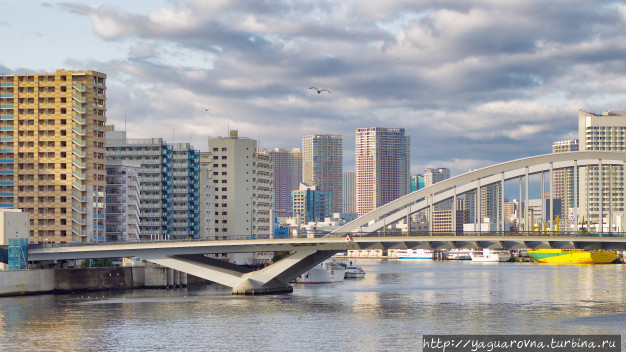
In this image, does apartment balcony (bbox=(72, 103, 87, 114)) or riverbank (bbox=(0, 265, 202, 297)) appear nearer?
riverbank (bbox=(0, 265, 202, 297))

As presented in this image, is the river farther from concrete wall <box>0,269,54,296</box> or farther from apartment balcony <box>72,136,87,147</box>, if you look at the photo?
apartment balcony <box>72,136,87,147</box>

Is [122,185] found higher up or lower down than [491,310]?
higher up

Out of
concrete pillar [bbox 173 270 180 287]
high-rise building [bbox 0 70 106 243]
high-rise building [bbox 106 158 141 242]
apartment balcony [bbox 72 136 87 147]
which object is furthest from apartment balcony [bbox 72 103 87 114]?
concrete pillar [bbox 173 270 180 287]

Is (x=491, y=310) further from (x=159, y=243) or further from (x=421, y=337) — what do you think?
(x=159, y=243)

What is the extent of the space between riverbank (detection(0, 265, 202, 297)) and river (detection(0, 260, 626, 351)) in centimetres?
329

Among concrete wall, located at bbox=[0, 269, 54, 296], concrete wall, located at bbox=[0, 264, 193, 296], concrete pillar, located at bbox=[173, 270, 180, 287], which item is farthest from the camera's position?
concrete pillar, located at bbox=[173, 270, 180, 287]

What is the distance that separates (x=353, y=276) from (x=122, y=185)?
1680 inches

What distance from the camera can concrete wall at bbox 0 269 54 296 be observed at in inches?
4683

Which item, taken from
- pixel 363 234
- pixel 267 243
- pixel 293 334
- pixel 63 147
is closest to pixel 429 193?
pixel 363 234

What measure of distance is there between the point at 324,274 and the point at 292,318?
71.1 meters

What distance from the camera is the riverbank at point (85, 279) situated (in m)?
121

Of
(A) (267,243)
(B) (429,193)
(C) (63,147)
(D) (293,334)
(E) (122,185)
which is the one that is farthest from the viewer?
(E) (122,185)

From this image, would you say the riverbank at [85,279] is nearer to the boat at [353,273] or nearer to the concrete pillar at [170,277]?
the concrete pillar at [170,277]

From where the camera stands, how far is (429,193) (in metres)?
120
